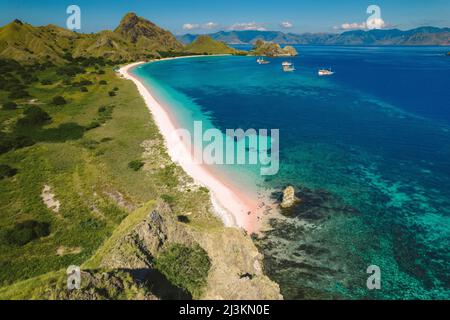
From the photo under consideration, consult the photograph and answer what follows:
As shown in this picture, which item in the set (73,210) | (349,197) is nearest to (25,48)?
(73,210)

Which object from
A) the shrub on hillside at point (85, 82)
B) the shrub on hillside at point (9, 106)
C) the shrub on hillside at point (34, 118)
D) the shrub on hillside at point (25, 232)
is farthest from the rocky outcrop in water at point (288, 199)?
the shrub on hillside at point (85, 82)

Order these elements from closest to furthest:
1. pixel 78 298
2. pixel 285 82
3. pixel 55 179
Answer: pixel 78 298
pixel 55 179
pixel 285 82

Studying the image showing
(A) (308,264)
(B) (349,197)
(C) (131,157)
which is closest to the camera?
(A) (308,264)

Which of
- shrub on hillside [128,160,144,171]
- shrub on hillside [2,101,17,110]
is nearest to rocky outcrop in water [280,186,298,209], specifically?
shrub on hillside [128,160,144,171]

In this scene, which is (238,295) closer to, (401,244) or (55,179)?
(401,244)

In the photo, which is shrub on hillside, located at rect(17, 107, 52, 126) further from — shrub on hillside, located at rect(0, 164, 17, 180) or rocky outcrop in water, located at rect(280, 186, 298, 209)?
rocky outcrop in water, located at rect(280, 186, 298, 209)

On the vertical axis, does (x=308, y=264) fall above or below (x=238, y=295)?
below
